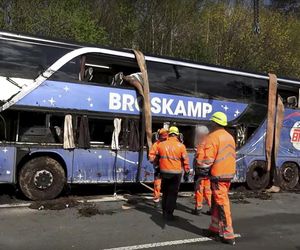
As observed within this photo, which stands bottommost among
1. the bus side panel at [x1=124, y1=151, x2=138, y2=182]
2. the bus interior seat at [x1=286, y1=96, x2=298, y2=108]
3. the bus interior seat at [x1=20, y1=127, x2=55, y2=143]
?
the bus side panel at [x1=124, y1=151, x2=138, y2=182]

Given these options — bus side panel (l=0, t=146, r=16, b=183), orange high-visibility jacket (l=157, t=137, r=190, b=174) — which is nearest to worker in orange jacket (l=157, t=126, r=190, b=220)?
orange high-visibility jacket (l=157, t=137, r=190, b=174)

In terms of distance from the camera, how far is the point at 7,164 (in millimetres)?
10484

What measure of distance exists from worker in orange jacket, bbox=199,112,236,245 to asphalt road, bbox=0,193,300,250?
0.27 meters

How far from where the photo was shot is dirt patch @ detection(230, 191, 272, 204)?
12.3 meters

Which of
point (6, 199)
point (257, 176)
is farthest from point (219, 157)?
point (257, 176)

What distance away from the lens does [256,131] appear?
1458 cm

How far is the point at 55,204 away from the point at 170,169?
8.19 ft

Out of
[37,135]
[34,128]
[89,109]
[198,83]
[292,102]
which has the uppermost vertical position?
[198,83]

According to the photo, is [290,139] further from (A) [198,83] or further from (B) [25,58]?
(B) [25,58]

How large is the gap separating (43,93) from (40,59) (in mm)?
700

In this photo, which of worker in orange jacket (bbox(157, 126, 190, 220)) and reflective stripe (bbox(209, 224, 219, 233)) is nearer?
reflective stripe (bbox(209, 224, 219, 233))

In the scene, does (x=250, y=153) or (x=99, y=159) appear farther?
(x=250, y=153)

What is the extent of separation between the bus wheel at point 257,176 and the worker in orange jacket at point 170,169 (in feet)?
18.1

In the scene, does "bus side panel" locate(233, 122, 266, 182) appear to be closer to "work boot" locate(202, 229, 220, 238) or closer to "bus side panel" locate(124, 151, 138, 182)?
"bus side panel" locate(124, 151, 138, 182)
